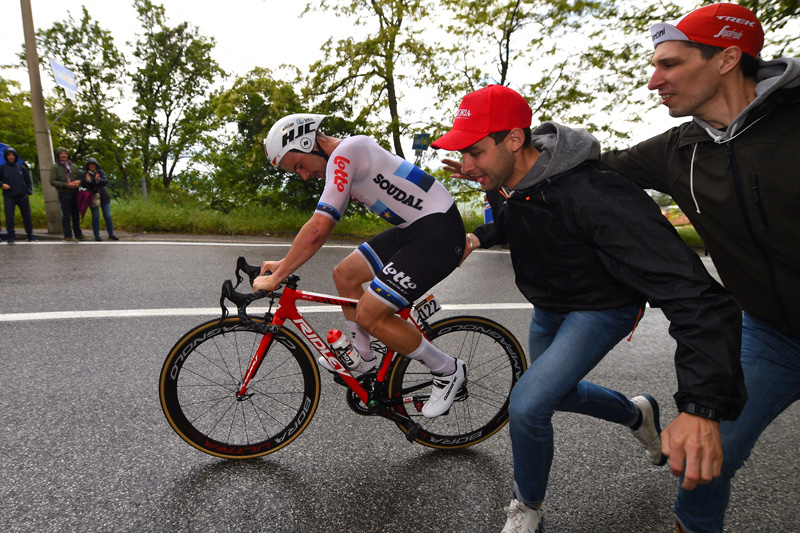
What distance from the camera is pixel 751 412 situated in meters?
1.78

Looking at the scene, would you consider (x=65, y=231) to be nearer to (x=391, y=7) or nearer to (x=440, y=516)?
(x=440, y=516)

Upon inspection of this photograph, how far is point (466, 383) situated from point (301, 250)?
4.51ft

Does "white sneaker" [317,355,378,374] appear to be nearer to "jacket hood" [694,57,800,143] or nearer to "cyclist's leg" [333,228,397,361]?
"cyclist's leg" [333,228,397,361]

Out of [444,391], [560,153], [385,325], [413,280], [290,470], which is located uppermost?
[560,153]

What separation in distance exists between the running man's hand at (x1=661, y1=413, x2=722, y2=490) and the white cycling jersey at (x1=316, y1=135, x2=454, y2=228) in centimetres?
179

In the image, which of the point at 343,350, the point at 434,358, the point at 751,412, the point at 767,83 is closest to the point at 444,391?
the point at 434,358

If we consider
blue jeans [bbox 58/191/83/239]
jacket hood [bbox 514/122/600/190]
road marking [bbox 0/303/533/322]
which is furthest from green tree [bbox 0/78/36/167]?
jacket hood [bbox 514/122/600/190]

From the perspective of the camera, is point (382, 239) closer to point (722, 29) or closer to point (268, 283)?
point (268, 283)

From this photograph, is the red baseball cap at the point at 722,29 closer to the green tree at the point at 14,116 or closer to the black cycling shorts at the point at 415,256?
the black cycling shorts at the point at 415,256

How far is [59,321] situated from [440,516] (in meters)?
4.38

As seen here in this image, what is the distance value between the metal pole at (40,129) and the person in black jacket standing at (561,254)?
1126 centimetres

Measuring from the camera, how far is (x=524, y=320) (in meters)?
5.70

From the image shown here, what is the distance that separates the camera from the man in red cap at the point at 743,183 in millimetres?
1643

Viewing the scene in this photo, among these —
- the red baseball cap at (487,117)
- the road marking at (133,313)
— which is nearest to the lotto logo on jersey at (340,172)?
the red baseball cap at (487,117)
